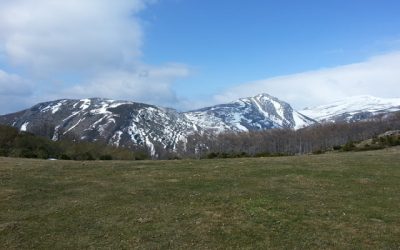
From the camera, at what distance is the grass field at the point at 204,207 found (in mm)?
18922

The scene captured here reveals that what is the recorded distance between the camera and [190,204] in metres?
23.6

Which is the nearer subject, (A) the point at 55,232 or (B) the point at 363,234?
(B) the point at 363,234

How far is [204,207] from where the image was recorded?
23.0 meters

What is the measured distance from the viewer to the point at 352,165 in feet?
111

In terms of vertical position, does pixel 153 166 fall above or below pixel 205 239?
above

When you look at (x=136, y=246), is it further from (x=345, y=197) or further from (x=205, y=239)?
(x=345, y=197)

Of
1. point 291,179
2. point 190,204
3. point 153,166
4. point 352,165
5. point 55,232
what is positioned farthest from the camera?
point 153,166

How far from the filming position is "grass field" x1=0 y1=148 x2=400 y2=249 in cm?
1892

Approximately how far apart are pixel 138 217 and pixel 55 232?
3.59 meters

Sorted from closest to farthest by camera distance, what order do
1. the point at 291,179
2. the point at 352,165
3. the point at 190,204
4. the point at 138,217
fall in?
the point at 138,217
the point at 190,204
the point at 291,179
the point at 352,165

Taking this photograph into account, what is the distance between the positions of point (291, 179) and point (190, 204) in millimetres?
8155

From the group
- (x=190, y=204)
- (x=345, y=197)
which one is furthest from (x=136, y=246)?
(x=345, y=197)

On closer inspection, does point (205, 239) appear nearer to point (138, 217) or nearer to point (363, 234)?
point (138, 217)

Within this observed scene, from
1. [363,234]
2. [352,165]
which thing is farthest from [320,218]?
[352,165]
